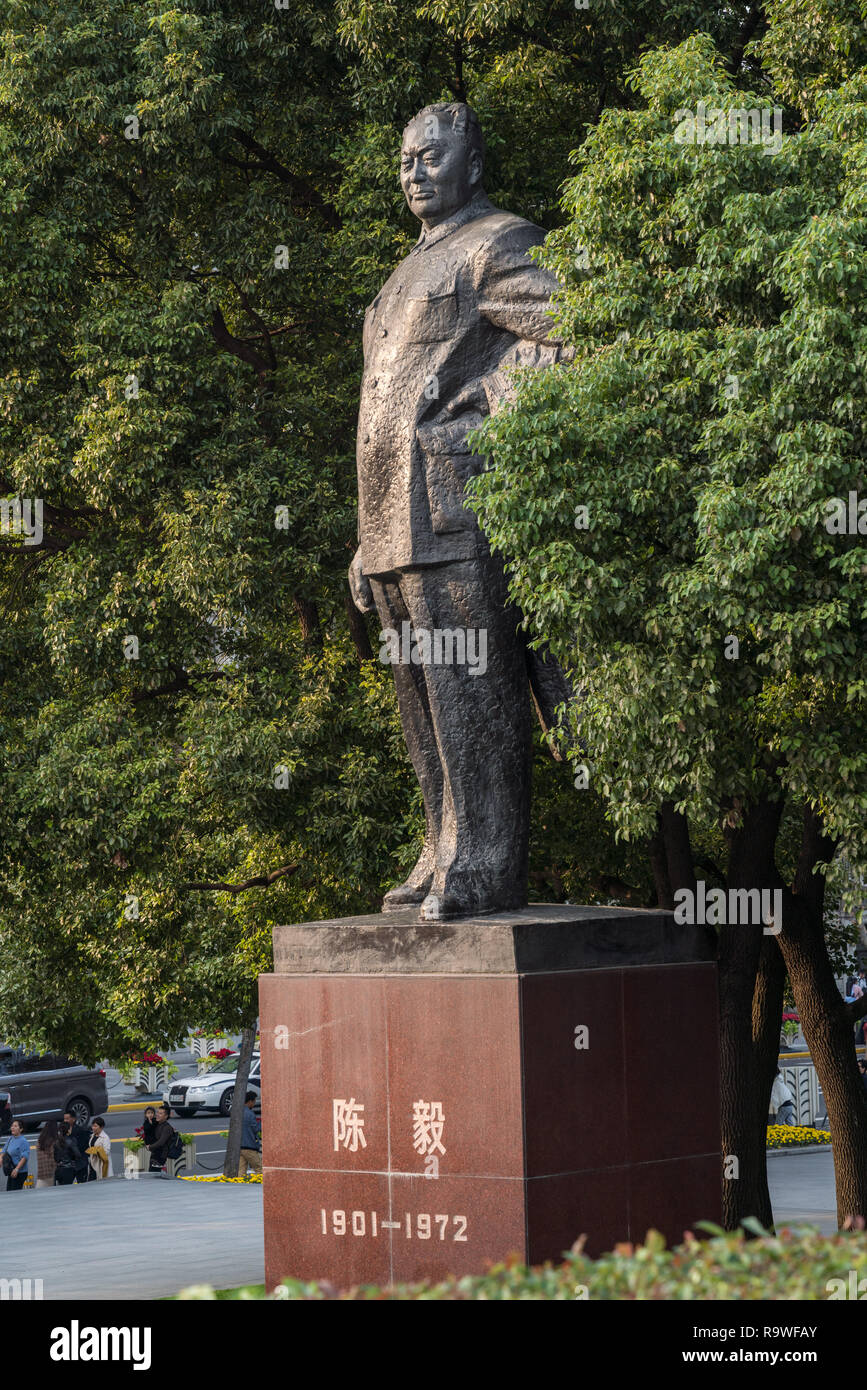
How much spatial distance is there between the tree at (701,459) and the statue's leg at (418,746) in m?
0.62

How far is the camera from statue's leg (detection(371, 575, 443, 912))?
822 cm

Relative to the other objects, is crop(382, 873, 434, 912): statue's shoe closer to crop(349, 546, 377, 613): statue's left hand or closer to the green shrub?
crop(349, 546, 377, 613): statue's left hand

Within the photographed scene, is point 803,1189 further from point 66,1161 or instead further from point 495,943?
point 495,943

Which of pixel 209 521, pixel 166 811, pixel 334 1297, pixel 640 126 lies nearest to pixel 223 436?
pixel 209 521

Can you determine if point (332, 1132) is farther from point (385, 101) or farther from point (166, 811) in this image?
point (385, 101)

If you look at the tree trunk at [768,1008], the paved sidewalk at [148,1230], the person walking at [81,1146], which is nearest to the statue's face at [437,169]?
the paved sidewalk at [148,1230]

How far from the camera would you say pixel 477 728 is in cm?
793

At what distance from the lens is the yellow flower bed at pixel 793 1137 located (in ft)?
71.2

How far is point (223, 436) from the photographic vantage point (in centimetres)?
1269

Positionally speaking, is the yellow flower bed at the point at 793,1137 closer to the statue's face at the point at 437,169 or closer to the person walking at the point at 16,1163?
the person walking at the point at 16,1163

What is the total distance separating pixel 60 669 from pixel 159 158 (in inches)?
151

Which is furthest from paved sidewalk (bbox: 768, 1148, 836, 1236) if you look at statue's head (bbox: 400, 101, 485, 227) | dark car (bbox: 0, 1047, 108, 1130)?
dark car (bbox: 0, 1047, 108, 1130)

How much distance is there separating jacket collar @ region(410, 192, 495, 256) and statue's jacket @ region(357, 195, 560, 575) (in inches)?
6.5

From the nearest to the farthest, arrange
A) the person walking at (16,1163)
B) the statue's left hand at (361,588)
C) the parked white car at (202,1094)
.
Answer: the statue's left hand at (361,588), the person walking at (16,1163), the parked white car at (202,1094)
